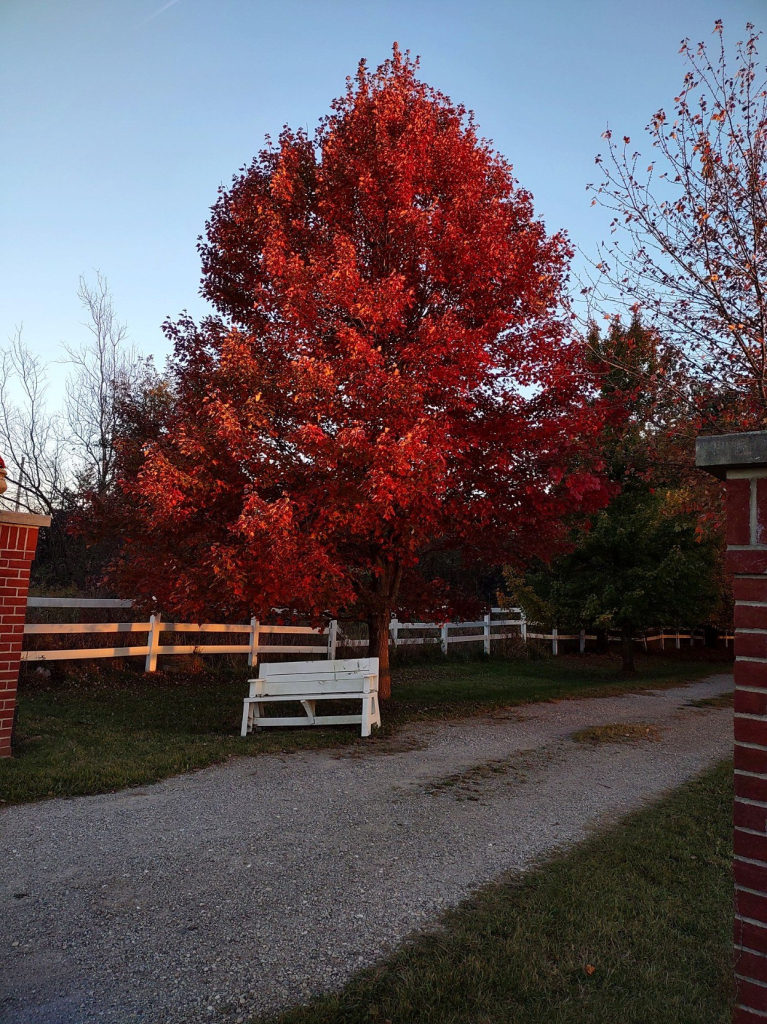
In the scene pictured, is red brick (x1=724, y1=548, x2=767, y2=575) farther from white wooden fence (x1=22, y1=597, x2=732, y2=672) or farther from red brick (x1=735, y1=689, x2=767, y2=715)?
white wooden fence (x1=22, y1=597, x2=732, y2=672)

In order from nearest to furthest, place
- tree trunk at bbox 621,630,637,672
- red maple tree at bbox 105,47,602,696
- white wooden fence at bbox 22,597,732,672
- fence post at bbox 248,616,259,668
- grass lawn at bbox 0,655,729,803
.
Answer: grass lawn at bbox 0,655,729,803 < red maple tree at bbox 105,47,602,696 < white wooden fence at bbox 22,597,732,672 < fence post at bbox 248,616,259,668 < tree trunk at bbox 621,630,637,672

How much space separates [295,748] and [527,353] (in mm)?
6227

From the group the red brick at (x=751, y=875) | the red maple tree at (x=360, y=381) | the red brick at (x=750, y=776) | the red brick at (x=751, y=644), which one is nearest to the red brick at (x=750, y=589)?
the red brick at (x=751, y=644)

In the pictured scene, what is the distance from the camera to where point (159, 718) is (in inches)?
382

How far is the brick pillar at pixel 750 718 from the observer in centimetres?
219

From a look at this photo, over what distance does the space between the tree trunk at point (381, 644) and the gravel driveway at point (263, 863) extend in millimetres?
3096

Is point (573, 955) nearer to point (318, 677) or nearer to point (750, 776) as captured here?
point (750, 776)

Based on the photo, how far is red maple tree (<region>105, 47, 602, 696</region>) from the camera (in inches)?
337

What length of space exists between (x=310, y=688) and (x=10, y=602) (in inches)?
148

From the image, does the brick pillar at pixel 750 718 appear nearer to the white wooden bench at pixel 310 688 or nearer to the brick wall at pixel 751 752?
the brick wall at pixel 751 752

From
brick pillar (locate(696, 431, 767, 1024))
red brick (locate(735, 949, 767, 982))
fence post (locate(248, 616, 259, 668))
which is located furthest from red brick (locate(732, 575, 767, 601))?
fence post (locate(248, 616, 259, 668))

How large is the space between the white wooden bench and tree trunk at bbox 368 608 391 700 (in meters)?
2.40

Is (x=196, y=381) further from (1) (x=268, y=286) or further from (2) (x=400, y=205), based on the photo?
(2) (x=400, y=205)

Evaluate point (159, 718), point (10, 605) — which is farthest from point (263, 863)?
point (159, 718)
